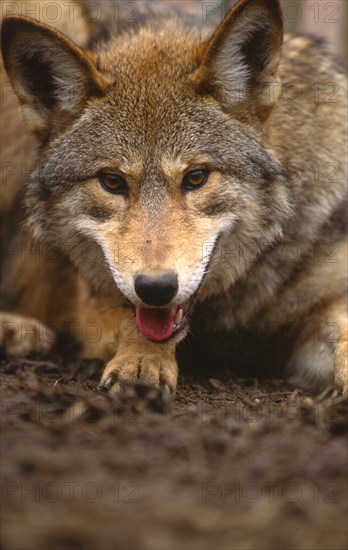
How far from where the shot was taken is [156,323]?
4.22 m

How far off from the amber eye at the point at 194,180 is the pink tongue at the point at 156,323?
0.72 m

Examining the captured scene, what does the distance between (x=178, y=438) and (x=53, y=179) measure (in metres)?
2.17

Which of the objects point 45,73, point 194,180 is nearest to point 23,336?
point 45,73

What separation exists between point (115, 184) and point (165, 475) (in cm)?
212

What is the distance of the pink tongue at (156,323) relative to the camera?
4203mm

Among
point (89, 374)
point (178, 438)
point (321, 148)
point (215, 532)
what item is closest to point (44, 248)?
point (89, 374)

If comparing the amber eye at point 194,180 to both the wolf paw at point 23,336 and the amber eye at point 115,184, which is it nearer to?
the amber eye at point 115,184

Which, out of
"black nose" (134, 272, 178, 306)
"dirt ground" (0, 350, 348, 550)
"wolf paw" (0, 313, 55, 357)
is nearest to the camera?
"dirt ground" (0, 350, 348, 550)

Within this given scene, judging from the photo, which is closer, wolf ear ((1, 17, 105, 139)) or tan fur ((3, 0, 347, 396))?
tan fur ((3, 0, 347, 396))

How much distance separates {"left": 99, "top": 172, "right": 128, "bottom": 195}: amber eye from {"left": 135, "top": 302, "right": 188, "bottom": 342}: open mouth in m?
0.70

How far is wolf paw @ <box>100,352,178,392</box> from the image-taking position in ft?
14.0

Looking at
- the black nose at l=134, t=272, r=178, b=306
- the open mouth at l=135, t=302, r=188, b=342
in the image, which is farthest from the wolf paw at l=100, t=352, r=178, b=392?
the black nose at l=134, t=272, r=178, b=306

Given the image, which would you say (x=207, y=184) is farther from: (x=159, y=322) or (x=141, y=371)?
(x=141, y=371)

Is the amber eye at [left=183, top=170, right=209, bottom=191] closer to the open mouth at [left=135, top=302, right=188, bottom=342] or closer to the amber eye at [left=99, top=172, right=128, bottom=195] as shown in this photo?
the amber eye at [left=99, top=172, right=128, bottom=195]
